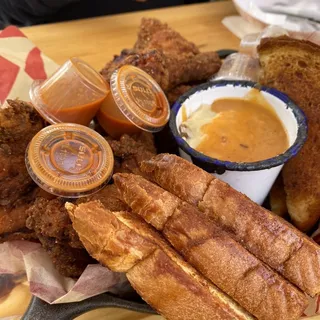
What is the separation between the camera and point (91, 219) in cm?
88

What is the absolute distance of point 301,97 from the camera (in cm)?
145

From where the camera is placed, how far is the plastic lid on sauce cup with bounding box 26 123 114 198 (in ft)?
3.46

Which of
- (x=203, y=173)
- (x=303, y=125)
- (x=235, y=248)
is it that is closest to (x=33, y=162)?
(x=203, y=173)

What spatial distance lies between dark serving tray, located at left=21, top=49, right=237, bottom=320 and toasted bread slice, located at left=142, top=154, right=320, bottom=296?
1.09ft

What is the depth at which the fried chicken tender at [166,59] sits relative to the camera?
1.45 metres

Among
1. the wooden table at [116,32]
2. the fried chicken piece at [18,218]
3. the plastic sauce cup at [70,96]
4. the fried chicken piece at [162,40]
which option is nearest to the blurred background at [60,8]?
the wooden table at [116,32]

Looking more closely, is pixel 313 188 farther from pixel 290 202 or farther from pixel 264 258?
pixel 264 258

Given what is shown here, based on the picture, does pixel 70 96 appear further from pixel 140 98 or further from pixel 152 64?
pixel 152 64

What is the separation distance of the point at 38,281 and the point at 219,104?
28.9 inches

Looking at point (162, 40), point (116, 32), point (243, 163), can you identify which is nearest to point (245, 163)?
point (243, 163)

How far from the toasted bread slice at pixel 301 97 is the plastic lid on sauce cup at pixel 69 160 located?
60cm

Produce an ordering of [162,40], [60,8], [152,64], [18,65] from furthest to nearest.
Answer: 1. [60,8]
2. [162,40]
3. [18,65]
4. [152,64]

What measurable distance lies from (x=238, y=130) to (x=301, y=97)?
0.29 meters

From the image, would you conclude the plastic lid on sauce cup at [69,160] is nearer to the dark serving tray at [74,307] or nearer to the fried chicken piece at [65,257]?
the fried chicken piece at [65,257]
